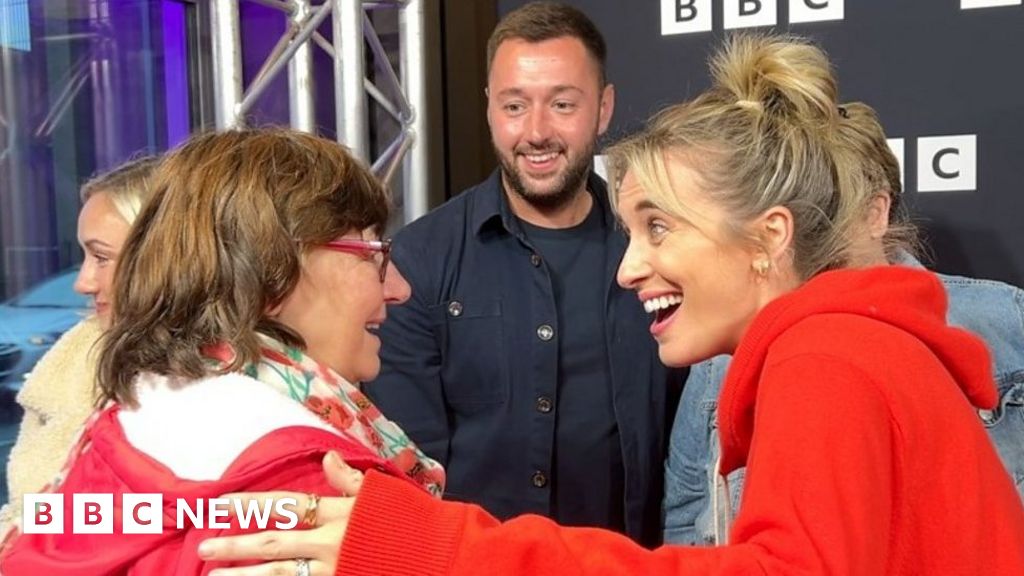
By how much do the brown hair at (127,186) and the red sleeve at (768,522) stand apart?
1081 mm

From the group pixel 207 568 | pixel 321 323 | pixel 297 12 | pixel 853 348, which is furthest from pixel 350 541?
pixel 297 12

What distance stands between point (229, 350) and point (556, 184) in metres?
1.35

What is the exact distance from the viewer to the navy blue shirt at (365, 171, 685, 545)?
2139 mm

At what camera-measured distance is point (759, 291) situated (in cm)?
114

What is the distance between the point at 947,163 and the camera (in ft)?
8.47

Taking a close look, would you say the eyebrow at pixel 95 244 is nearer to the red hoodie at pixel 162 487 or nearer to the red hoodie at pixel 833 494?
the red hoodie at pixel 162 487

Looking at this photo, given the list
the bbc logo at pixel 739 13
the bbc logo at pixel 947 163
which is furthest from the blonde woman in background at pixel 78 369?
the bbc logo at pixel 947 163

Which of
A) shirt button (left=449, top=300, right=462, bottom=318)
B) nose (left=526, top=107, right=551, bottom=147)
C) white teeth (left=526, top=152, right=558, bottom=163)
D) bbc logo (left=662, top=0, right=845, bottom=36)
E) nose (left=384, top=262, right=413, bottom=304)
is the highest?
bbc logo (left=662, top=0, right=845, bottom=36)

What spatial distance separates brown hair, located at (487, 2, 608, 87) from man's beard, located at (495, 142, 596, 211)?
255mm

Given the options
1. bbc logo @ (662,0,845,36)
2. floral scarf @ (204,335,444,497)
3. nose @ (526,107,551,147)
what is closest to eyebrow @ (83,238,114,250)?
floral scarf @ (204,335,444,497)

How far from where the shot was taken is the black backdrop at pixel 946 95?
100 inches

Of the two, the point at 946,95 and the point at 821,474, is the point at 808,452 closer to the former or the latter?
the point at 821,474

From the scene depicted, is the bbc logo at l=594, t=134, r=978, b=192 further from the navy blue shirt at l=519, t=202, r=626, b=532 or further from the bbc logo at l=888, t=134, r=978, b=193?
the navy blue shirt at l=519, t=202, r=626, b=532

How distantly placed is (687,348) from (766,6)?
5.85 ft
